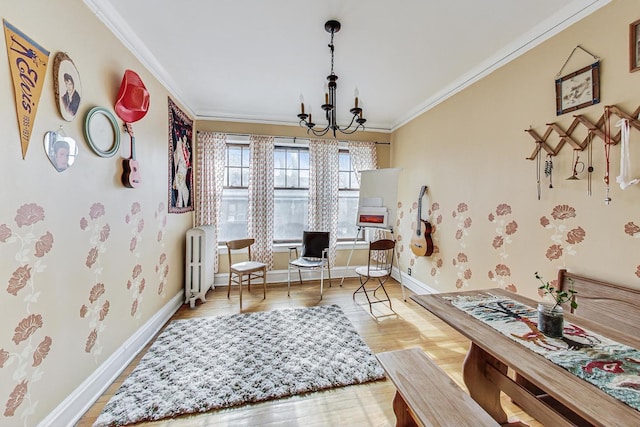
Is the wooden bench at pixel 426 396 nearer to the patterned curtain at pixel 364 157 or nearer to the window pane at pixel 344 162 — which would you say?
the patterned curtain at pixel 364 157

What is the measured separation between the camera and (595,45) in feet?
5.59

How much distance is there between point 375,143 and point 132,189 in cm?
354

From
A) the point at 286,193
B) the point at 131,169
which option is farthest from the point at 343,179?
the point at 131,169

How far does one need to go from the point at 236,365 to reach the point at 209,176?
270cm

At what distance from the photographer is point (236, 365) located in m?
2.08

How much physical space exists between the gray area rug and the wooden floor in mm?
76

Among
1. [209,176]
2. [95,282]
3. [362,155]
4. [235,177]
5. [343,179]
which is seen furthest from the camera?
[343,179]

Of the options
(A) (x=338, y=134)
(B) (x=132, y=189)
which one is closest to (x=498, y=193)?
(A) (x=338, y=134)

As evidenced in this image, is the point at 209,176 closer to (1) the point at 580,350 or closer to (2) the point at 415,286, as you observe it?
(2) the point at 415,286

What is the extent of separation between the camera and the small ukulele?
6.70 feet

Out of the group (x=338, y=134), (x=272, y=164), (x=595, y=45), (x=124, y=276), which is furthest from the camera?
(x=338, y=134)

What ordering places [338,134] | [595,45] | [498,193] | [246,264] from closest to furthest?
1. [595,45]
2. [498,193]
3. [246,264]
4. [338,134]

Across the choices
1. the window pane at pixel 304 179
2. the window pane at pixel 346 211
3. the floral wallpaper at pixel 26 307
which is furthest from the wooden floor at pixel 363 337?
the window pane at pixel 304 179

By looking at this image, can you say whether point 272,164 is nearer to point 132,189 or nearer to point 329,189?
point 329,189
